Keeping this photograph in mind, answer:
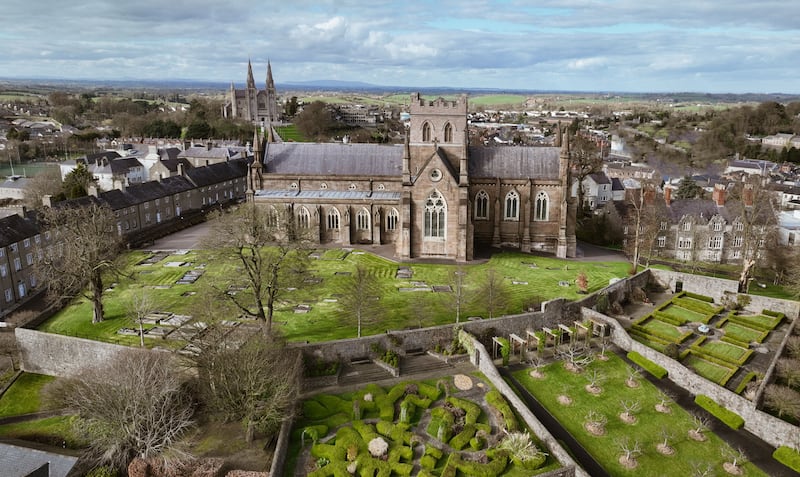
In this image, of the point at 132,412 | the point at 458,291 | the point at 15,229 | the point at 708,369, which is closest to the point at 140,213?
the point at 15,229

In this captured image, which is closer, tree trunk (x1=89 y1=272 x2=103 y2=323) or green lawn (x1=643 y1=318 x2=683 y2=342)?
tree trunk (x1=89 y1=272 x2=103 y2=323)

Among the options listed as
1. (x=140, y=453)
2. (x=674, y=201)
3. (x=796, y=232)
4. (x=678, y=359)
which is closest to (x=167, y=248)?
(x=140, y=453)

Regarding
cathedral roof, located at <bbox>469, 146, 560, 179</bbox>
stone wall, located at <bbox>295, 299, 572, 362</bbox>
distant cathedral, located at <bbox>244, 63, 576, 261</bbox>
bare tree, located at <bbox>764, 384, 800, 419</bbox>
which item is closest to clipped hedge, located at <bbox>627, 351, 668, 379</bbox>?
bare tree, located at <bbox>764, 384, 800, 419</bbox>

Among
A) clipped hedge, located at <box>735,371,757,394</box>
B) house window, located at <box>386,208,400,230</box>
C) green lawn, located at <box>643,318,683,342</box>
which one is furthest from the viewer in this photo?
house window, located at <box>386,208,400,230</box>

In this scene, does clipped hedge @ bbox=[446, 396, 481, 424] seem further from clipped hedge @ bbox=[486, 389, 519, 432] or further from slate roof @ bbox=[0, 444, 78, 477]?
slate roof @ bbox=[0, 444, 78, 477]

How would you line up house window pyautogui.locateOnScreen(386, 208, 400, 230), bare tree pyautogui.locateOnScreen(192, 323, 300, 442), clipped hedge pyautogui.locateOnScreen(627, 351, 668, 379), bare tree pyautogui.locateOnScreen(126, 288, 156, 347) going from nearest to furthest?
bare tree pyautogui.locateOnScreen(192, 323, 300, 442), clipped hedge pyautogui.locateOnScreen(627, 351, 668, 379), bare tree pyautogui.locateOnScreen(126, 288, 156, 347), house window pyautogui.locateOnScreen(386, 208, 400, 230)
